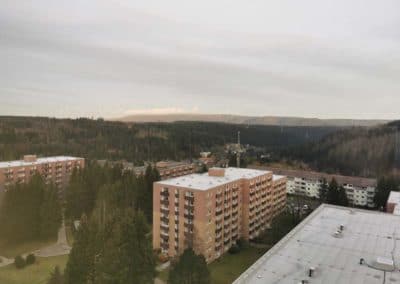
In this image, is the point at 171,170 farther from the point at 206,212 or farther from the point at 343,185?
the point at 206,212

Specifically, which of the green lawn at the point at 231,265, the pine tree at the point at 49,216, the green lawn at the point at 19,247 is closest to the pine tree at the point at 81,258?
the green lawn at the point at 231,265

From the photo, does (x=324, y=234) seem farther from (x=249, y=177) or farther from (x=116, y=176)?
(x=116, y=176)

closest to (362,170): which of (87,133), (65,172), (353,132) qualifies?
(353,132)

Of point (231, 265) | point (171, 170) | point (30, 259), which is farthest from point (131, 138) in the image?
point (231, 265)

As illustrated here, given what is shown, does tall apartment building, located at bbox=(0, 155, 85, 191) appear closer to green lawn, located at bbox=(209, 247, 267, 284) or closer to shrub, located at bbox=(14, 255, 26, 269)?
shrub, located at bbox=(14, 255, 26, 269)

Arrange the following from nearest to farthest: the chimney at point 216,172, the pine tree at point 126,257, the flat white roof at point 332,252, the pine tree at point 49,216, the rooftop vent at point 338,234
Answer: the flat white roof at point 332,252 → the pine tree at point 126,257 → the rooftop vent at point 338,234 → the pine tree at point 49,216 → the chimney at point 216,172

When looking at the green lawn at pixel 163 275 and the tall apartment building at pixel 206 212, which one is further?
the tall apartment building at pixel 206 212

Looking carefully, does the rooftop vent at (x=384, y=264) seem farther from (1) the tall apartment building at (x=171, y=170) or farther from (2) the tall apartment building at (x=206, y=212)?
(1) the tall apartment building at (x=171, y=170)
